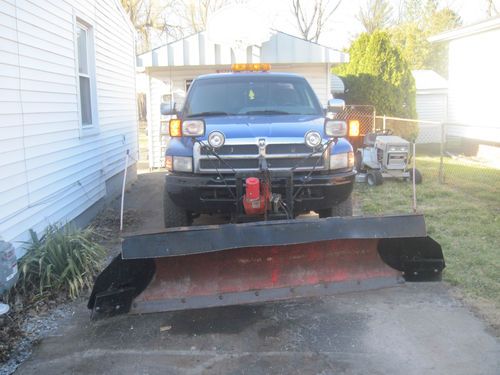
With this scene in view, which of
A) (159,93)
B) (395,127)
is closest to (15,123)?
(159,93)

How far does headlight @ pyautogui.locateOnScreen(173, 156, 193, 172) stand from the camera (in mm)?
5090

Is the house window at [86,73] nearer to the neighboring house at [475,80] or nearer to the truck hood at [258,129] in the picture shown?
the truck hood at [258,129]

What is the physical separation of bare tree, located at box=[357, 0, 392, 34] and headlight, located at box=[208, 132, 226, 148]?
3537 centimetres

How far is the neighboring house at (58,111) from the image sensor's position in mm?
4941

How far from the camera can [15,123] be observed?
16.4ft

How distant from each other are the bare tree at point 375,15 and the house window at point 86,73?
32564mm

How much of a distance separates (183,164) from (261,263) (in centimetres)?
154

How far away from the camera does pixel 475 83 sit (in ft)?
50.6

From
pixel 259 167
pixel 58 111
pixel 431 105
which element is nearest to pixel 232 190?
pixel 259 167

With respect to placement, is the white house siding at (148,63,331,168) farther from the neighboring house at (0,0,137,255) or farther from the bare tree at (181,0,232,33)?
the bare tree at (181,0,232,33)

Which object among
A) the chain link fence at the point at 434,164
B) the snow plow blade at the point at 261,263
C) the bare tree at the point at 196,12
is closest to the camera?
the snow plow blade at the point at 261,263

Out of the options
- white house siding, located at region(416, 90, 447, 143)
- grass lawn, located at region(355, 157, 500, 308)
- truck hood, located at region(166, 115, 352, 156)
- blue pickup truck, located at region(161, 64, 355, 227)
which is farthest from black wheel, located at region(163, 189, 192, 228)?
white house siding, located at region(416, 90, 447, 143)

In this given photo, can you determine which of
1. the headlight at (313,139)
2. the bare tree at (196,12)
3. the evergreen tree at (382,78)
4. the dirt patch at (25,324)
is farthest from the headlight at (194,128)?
the bare tree at (196,12)

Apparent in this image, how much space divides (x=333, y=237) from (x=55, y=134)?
4.02m
